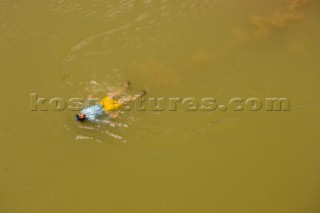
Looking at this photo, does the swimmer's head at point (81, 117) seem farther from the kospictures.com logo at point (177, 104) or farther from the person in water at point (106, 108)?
the kospictures.com logo at point (177, 104)

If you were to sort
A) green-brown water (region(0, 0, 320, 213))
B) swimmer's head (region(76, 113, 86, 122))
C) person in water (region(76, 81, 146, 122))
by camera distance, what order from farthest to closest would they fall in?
person in water (region(76, 81, 146, 122)) < swimmer's head (region(76, 113, 86, 122)) < green-brown water (region(0, 0, 320, 213))

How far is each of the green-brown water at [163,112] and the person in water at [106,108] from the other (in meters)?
0.16

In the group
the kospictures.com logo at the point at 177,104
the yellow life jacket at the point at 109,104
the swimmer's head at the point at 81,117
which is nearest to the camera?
the swimmer's head at the point at 81,117

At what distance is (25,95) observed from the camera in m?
6.04

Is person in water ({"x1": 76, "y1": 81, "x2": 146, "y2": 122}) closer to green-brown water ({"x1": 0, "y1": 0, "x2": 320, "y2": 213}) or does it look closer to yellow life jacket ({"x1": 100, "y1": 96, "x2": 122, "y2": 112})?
yellow life jacket ({"x1": 100, "y1": 96, "x2": 122, "y2": 112})

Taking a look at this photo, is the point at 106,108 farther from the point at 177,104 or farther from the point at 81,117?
the point at 177,104

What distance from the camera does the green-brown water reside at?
5250 mm

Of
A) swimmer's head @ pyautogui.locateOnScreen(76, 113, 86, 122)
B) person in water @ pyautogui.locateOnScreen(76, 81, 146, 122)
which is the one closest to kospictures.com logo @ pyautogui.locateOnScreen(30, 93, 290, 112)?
person in water @ pyautogui.locateOnScreen(76, 81, 146, 122)

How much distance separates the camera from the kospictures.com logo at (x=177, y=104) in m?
5.95

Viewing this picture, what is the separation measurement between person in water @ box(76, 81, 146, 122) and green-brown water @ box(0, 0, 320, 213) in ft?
0.53

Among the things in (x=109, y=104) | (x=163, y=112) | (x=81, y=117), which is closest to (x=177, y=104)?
(x=163, y=112)

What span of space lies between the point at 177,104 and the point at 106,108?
3.56ft

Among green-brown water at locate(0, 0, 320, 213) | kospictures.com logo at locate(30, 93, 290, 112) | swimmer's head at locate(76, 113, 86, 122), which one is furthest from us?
kospictures.com logo at locate(30, 93, 290, 112)

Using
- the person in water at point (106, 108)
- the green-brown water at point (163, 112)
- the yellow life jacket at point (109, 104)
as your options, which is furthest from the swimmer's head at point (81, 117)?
the yellow life jacket at point (109, 104)
